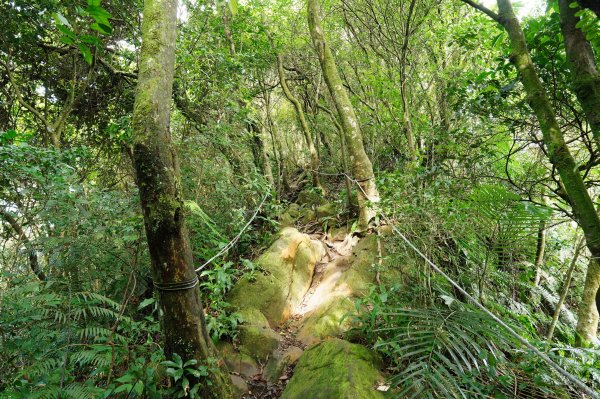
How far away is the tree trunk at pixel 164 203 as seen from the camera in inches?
90.7

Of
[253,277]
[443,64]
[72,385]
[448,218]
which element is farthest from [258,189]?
[443,64]

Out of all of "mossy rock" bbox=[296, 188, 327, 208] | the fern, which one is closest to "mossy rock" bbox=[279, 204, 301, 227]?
"mossy rock" bbox=[296, 188, 327, 208]

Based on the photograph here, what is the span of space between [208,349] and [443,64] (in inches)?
307

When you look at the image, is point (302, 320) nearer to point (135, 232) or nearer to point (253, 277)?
point (253, 277)

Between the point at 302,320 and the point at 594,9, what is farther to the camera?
the point at 302,320

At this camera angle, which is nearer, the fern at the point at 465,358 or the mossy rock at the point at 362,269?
the fern at the point at 465,358

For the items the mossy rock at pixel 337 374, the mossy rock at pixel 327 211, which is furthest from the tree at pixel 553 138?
the mossy rock at pixel 327 211

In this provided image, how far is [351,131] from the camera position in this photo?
5.79 metres

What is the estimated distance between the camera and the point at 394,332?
309 cm

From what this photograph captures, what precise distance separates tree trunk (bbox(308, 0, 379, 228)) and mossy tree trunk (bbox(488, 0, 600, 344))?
312 centimetres

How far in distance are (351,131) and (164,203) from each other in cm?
418

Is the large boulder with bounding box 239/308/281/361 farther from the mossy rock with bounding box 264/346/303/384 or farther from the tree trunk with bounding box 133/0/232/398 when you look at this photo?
the tree trunk with bounding box 133/0/232/398

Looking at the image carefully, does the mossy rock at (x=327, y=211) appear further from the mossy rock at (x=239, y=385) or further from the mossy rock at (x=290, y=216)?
the mossy rock at (x=239, y=385)

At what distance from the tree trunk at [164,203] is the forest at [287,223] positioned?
2 cm
